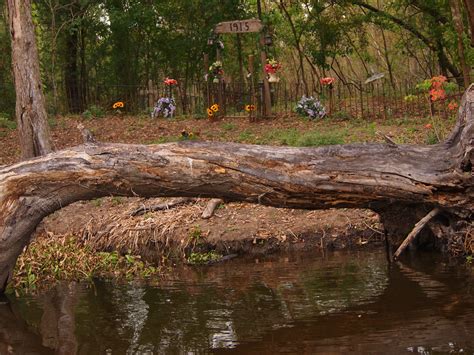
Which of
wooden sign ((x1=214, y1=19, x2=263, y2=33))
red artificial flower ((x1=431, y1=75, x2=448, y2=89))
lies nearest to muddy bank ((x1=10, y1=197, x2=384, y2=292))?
red artificial flower ((x1=431, y1=75, x2=448, y2=89))

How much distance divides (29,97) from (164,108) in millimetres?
6587

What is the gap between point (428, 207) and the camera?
8.40 metres

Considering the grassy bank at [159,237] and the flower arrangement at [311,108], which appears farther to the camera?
the flower arrangement at [311,108]

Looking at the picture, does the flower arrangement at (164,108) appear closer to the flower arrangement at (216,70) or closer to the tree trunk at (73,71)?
the flower arrangement at (216,70)

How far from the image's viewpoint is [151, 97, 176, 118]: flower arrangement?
1994 centimetres

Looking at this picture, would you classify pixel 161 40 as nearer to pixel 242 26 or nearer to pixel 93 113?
pixel 93 113

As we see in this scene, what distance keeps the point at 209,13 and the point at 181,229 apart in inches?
600

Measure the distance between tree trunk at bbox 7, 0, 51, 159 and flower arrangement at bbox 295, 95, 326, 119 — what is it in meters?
6.74

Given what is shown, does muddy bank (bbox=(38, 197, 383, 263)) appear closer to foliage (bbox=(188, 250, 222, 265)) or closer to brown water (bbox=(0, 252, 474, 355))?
foliage (bbox=(188, 250, 222, 265))

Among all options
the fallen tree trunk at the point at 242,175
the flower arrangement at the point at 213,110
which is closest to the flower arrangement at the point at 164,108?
the flower arrangement at the point at 213,110

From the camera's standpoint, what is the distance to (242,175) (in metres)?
7.71

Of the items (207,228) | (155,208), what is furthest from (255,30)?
(207,228)

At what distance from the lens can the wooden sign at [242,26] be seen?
→ 62.3 ft

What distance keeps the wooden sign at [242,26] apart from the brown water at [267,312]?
10.6 metres
